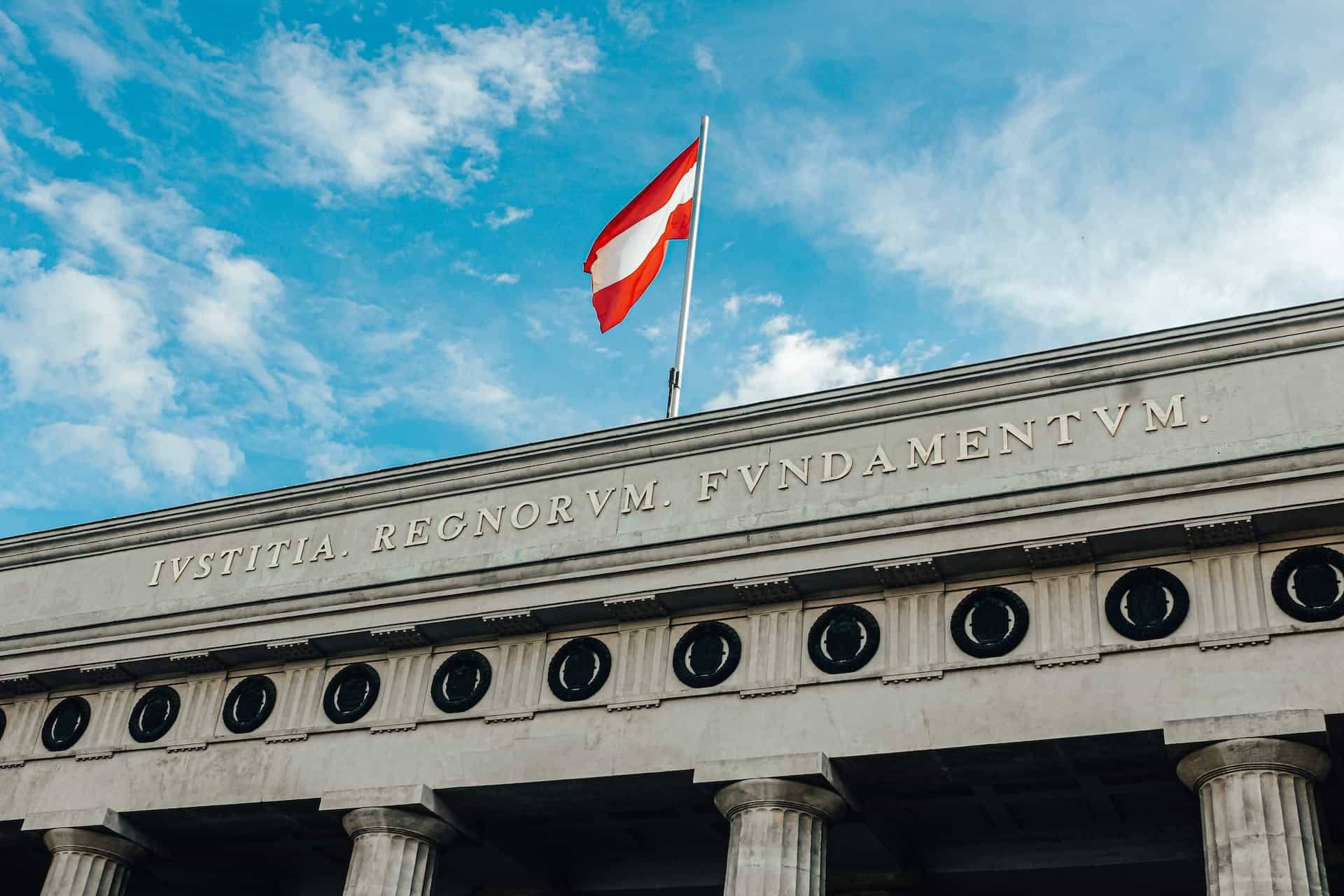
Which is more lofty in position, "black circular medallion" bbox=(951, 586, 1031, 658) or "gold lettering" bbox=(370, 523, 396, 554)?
"gold lettering" bbox=(370, 523, 396, 554)

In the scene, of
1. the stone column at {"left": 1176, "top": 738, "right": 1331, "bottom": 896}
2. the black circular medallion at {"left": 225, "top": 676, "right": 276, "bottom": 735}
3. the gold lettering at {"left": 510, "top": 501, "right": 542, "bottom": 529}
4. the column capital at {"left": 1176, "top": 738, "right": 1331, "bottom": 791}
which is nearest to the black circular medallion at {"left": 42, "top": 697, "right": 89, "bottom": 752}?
the black circular medallion at {"left": 225, "top": 676, "right": 276, "bottom": 735}

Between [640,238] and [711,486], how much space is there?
36.3ft

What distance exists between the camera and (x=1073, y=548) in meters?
23.8

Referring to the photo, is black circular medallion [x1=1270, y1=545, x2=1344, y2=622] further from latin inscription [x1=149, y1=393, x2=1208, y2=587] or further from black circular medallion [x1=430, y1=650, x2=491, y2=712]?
black circular medallion [x1=430, y1=650, x2=491, y2=712]

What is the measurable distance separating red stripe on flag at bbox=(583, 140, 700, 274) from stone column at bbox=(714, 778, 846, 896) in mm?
16337

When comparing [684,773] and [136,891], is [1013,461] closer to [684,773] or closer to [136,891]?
[684,773]

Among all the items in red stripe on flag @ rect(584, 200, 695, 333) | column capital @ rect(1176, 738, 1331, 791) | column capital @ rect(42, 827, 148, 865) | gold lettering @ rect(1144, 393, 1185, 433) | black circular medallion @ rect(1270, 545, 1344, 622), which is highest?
red stripe on flag @ rect(584, 200, 695, 333)

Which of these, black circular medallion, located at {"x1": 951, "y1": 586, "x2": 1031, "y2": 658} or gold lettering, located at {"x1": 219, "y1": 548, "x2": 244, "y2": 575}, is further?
gold lettering, located at {"x1": 219, "y1": 548, "x2": 244, "y2": 575}

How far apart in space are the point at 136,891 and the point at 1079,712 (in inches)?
854

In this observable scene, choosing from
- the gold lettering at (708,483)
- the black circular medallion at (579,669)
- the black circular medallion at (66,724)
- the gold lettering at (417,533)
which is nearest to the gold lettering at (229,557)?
the black circular medallion at (66,724)

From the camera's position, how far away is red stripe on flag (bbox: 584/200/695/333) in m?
36.7

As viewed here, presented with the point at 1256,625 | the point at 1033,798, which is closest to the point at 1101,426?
the point at 1256,625

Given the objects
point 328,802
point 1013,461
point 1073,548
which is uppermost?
point 1013,461

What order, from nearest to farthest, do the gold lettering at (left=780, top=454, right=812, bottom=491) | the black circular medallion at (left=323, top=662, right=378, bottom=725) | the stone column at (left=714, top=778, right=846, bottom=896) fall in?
the stone column at (left=714, top=778, right=846, bottom=896) < the gold lettering at (left=780, top=454, right=812, bottom=491) < the black circular medallion at (left=323, top=662, right=378, bottom=725)
